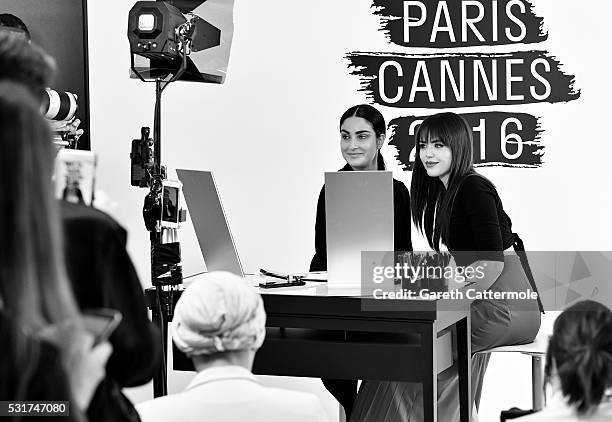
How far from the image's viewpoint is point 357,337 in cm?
326

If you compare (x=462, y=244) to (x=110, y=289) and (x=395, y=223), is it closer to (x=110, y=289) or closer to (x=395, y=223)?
(x=395, y=223)

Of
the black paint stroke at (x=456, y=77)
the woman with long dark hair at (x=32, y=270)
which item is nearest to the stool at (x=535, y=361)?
the black paint stroke at (x=456, y=77)

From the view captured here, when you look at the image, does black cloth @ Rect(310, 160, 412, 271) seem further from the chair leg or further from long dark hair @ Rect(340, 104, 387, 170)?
the chair leg

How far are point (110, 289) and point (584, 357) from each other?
77 cm

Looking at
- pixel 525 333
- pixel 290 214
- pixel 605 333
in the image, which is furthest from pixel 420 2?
pixel 605 333

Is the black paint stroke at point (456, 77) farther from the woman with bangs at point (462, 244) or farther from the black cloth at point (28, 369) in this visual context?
the black cloth at point (28, 369)

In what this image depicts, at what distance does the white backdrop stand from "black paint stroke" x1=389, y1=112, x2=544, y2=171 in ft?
0.14

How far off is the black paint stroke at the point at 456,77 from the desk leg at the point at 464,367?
1.74m

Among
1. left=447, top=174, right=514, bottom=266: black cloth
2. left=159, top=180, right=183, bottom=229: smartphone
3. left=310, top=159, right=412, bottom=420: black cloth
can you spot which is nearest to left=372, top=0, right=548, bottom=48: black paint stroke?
left=310, top=159, right=412, bottom=420: black cloth

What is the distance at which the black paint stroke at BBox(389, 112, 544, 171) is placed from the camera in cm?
475

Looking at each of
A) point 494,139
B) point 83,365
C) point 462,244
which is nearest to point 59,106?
point 462,244

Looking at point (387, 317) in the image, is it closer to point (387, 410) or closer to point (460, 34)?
point (387, 410)

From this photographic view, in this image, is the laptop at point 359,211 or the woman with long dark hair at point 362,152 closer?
the laptop at point 359,211

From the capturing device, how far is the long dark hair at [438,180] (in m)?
3.62
